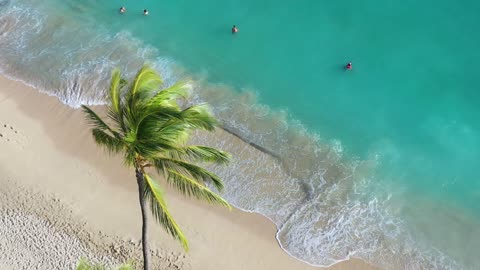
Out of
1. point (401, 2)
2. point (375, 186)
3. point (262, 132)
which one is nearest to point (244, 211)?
point (262, 132)

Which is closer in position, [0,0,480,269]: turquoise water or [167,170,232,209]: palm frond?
[167,170,232,209]: palm frond

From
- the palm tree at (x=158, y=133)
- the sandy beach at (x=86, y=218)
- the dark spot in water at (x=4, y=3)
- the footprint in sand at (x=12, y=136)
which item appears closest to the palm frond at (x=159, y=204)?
the palm tree at (x=158, y=133)

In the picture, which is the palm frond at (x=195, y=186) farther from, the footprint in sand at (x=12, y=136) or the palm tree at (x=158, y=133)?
the footprint in sand at (x=12, y=136)

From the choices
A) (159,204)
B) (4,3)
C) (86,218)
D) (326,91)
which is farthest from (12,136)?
(326,91)

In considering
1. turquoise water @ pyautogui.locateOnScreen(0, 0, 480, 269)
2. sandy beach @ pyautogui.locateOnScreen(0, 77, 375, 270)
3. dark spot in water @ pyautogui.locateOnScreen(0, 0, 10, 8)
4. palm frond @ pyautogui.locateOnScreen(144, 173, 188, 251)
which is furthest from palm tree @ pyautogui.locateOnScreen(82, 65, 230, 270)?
dark spot in water @ pyautogui.locateOnScreen(0, 0, 10, 8)

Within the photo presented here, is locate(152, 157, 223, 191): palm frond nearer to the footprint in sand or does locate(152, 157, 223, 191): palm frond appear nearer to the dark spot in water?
the footprint in sand

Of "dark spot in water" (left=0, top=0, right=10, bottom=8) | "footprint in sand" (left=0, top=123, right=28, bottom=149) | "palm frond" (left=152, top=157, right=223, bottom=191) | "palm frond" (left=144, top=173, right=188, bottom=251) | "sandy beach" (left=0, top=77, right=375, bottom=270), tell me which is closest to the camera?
"palm frond" (left=144, top=173, right=188, bottom=251)
